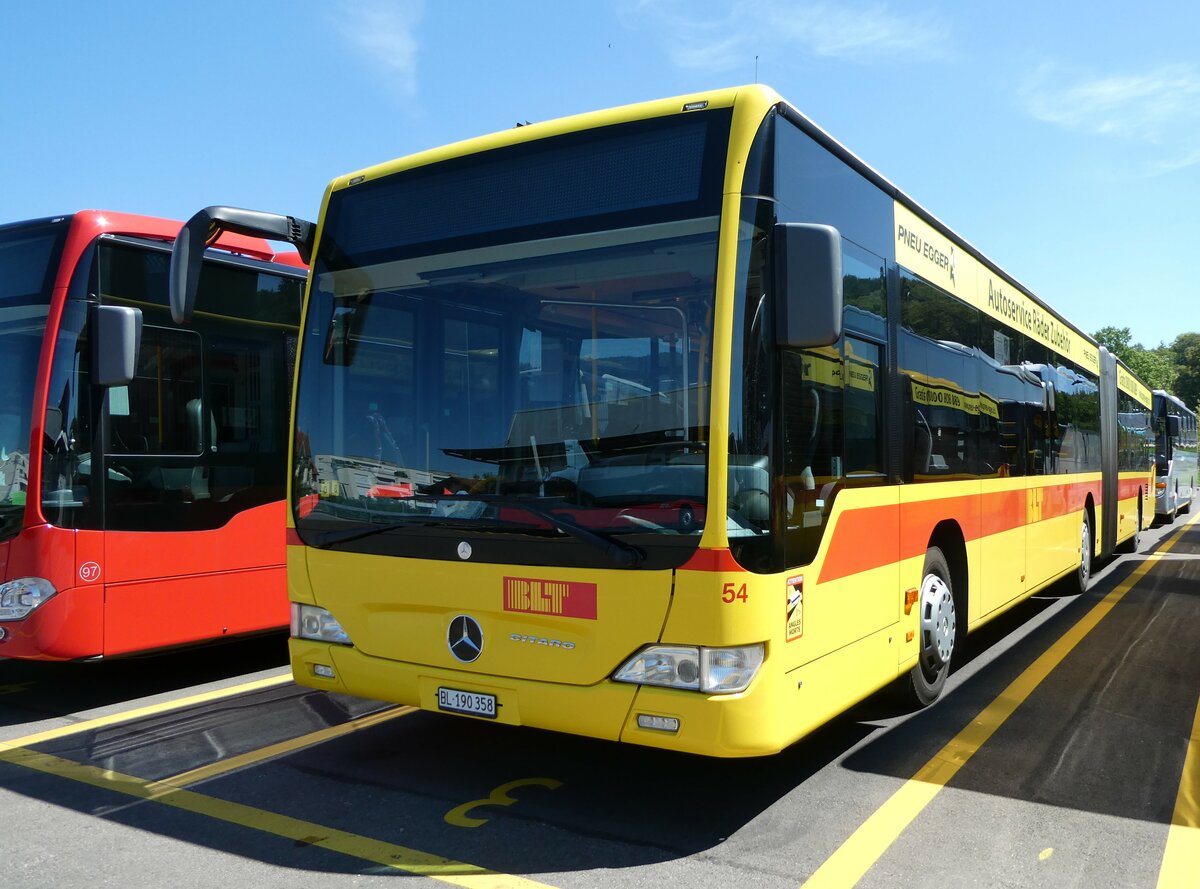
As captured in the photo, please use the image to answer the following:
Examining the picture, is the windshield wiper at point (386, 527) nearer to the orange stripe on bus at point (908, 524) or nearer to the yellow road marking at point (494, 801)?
the yellow road marking at point (494, 801)

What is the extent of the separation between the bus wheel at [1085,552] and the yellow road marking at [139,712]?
335 inches

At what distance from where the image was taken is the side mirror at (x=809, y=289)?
396 centimetres

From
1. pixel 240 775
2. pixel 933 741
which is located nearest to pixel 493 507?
pixel 240 775

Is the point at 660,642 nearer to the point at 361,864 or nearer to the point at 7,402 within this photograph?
the point at 361,864

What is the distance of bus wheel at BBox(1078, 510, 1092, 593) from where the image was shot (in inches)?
442

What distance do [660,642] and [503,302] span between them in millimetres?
1697

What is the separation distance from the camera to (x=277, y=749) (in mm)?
5453

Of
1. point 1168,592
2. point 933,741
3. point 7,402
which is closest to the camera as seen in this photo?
point 933,741

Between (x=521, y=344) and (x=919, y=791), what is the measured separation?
2.79 m

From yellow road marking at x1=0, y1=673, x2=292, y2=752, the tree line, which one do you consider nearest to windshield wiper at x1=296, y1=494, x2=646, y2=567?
yellow road marking at x1=0, y1=673, x2=292, y2=752

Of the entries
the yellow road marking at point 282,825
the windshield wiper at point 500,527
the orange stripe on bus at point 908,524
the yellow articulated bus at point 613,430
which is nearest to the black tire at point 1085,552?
the orange stripe on bus at point 908,524

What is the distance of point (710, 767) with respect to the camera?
5.10 m

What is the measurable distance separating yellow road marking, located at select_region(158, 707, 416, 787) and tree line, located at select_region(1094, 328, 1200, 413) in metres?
96.9

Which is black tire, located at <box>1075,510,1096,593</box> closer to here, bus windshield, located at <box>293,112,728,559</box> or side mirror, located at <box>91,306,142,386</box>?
bus windshield, located at <box>293,112,728,559</box>
